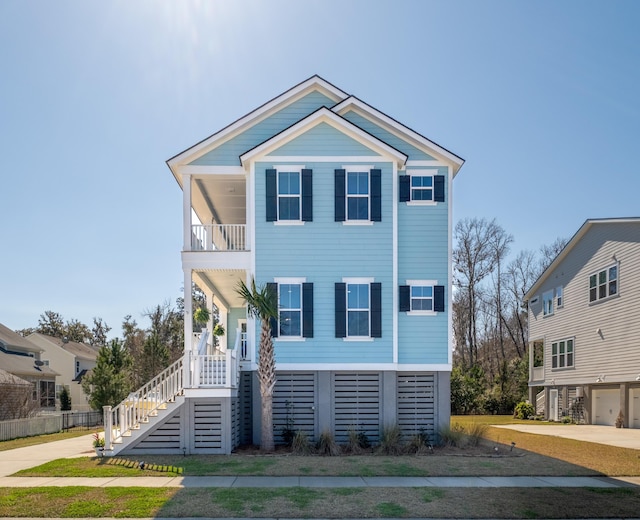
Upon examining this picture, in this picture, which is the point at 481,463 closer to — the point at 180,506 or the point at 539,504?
the point at 539,504

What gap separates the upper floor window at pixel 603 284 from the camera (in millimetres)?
25516

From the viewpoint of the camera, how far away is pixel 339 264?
16719mm

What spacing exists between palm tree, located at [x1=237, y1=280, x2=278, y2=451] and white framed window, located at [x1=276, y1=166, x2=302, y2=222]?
2557 mm

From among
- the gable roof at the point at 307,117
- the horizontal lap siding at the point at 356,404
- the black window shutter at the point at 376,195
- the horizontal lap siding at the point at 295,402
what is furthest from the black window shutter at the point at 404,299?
the gable roof at the point at 307,117

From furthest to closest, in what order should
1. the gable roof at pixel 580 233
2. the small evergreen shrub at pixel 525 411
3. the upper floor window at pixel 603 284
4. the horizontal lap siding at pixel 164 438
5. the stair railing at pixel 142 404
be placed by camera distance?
the small evergreen shrub at pixel 525 411 → the upper floor window at pixel 603 284 → the gable roof at pixel 580 233 → the horizontal lap siding at pixel 164 438 → the stair railing at pixel 142 404

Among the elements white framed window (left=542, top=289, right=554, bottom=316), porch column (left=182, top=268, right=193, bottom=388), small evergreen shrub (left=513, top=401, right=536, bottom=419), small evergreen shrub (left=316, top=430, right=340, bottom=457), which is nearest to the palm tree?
small evergreen shrub (left=316, top=430, right=340, bottom=457)

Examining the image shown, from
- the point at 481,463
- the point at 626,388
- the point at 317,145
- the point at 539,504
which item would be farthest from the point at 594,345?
the point at 539,504

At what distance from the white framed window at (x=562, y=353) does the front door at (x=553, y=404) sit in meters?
1.70

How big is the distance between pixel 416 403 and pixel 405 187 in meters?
6.49

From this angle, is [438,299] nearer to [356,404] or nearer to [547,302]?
[356,404]

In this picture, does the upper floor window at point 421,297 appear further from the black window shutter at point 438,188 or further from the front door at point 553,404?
the front door at point 553,404

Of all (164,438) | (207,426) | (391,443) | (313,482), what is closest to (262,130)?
(207,426)

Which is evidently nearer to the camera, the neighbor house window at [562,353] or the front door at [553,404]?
the neighbor house window at [562,353]

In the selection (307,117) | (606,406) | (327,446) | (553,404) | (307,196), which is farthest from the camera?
(553,404)
